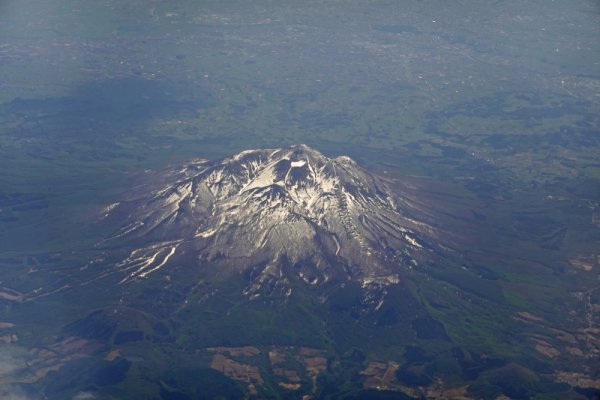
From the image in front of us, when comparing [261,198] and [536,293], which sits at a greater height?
[261,198]

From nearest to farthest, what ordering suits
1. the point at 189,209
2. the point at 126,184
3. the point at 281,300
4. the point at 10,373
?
the point at 10,373 → the point at 281,300 → the point at 189,209 → the point at 126,184

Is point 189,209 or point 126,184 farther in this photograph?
point 126,184

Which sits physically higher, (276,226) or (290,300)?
(276,226)

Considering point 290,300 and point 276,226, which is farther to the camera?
point 276,226

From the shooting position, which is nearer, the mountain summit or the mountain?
the mountain

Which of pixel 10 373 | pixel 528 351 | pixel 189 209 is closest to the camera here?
pixel 10 373

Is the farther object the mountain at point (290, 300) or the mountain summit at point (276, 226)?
the mountain summit at point (276, 226)

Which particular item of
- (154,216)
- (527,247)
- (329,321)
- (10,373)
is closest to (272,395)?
(329,321)

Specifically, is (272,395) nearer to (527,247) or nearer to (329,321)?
(329,321)
